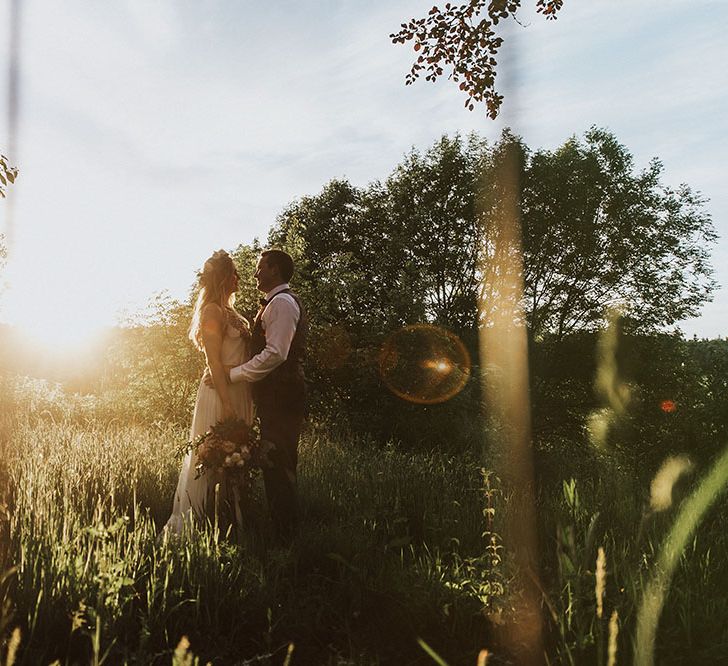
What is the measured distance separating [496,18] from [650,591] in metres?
4.71

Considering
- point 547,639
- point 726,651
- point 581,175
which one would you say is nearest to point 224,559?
point 547,639

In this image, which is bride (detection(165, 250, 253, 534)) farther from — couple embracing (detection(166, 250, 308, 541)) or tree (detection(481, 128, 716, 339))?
tree (detection(481, 128, 716, 339))

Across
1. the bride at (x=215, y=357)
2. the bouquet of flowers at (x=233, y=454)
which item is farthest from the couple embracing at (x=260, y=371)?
the bouquet of flowers at (x=233, y=454)

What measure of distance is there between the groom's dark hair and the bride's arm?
59 cm

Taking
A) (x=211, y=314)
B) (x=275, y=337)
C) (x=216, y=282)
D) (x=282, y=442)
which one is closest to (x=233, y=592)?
(x=282, y=442)

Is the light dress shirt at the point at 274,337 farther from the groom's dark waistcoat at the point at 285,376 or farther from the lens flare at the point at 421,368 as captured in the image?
the lens flare at the point at 421,368

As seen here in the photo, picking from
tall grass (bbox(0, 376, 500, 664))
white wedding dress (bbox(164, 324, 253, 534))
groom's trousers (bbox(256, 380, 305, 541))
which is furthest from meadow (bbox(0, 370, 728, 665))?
white wedding dress (bbox(164, 324, 253, 534))

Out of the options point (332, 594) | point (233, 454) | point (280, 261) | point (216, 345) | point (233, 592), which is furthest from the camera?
point (280, 261)

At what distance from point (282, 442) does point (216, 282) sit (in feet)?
4.68

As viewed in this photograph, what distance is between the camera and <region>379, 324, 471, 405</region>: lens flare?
12312mm

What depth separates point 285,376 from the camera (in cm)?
499

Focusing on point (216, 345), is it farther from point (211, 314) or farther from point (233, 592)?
point (233, 592)

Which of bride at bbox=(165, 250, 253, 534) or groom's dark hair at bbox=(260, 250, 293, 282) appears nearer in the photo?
bride at bbox=(165, 250, 253, 534)

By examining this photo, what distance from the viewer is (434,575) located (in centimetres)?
349
